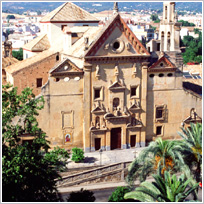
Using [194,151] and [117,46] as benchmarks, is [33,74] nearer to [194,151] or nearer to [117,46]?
[117,46]

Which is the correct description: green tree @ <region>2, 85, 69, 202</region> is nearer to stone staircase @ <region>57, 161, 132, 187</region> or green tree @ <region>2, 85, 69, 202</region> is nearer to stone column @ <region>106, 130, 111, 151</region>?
stone staircase @ <region>57, 161, 132, 187</region>

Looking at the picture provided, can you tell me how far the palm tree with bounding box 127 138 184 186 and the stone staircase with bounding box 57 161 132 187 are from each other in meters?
5.30

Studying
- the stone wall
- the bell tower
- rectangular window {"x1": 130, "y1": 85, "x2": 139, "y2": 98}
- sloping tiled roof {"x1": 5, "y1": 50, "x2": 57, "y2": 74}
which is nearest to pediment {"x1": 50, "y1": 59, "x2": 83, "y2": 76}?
rectangular window {"x1": 130, "y1": 85, "x2": 139, "y2": 98}

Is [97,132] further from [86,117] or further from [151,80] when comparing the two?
[151,80]

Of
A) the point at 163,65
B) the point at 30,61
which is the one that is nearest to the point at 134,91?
the point at 163,65

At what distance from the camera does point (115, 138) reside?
48.6m

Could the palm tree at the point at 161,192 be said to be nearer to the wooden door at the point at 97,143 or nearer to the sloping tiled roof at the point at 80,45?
the wooden door at the point at 97,143

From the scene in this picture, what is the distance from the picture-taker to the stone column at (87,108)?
46.0 meters

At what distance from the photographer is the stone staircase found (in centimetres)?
4184

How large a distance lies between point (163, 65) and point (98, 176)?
15.0 meters

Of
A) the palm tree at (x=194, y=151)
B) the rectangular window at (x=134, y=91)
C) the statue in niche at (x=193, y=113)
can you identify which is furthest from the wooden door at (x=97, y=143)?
the palm tree at (x=194, y=151)

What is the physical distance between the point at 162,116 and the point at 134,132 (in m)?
3.90

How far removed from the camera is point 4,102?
30.7 meters

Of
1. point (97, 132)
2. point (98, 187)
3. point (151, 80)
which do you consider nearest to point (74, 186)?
point (98, 187)
